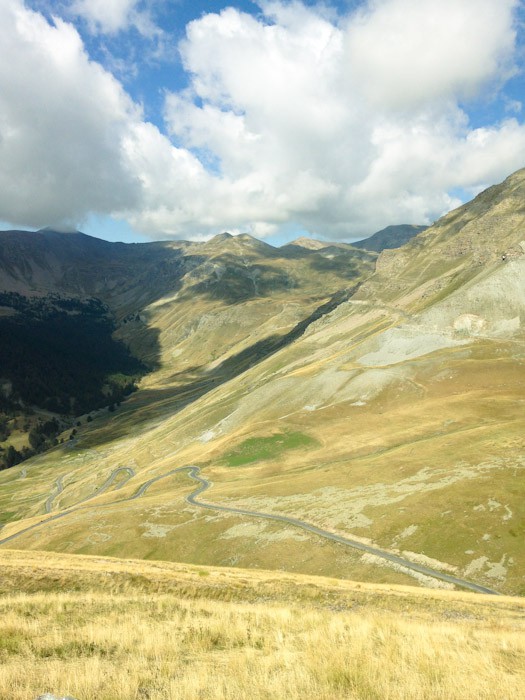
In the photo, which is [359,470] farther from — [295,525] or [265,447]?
[265,447]

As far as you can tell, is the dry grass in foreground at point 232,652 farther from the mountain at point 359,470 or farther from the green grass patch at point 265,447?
the green grass patch at point 265,447

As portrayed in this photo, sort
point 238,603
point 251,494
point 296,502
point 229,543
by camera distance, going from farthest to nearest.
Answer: point 251,494 → point 296,502 → point 229,543 → point 238,603

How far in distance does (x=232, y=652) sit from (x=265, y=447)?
102638 millimetres

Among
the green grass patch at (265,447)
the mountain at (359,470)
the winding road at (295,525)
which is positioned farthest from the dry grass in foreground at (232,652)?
the green grass patch at (265,447)

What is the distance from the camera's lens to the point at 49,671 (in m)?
11.4

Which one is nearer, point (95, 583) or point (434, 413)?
point (95, 583)

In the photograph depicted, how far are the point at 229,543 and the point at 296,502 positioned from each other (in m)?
A: 15.6

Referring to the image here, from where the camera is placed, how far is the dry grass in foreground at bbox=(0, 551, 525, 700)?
10.7m

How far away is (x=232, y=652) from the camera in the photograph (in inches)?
572

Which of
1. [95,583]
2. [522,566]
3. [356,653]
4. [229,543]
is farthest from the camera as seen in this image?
[229,543]

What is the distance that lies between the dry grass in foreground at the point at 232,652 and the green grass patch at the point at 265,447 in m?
86.6

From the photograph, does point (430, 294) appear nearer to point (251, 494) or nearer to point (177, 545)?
point (251, 494)

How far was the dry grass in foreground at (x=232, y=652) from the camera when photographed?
1066cm

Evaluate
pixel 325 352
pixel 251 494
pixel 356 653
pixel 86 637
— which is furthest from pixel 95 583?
pixel 325 352
